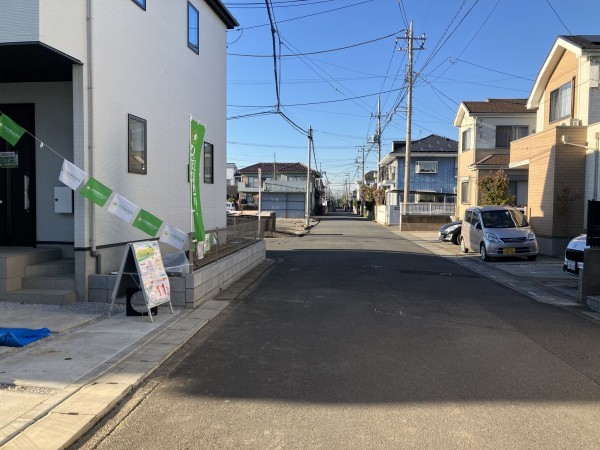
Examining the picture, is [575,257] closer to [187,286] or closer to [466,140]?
[187,286]

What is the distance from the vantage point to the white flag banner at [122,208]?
23.7 feet

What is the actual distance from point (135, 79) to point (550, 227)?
14.2 metres

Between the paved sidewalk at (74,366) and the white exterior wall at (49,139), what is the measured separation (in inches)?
84.1

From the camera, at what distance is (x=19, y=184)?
8.77 m

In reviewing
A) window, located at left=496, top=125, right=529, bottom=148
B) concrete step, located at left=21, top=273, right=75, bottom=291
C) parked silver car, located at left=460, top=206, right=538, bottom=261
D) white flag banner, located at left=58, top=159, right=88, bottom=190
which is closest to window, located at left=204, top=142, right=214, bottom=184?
concrete step, located at left=21, top=273, right=75, bottom=291

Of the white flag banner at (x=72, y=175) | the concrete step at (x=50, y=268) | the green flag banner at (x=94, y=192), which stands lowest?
the concrete step at (x=50, y=268)

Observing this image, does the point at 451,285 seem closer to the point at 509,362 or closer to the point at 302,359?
the point at 509,362

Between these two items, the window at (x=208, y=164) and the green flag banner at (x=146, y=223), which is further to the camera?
the window at (x=208, y=164)

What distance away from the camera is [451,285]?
1066cm

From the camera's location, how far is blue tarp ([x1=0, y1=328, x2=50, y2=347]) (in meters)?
5.33

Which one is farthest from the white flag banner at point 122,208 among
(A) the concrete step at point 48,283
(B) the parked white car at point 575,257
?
(B) the parked white car at point 575,257

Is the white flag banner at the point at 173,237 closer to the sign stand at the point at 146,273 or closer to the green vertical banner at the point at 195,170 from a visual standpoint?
the green vertical banner at the point at 195,170

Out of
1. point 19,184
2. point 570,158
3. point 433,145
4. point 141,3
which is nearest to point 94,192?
point 19,184

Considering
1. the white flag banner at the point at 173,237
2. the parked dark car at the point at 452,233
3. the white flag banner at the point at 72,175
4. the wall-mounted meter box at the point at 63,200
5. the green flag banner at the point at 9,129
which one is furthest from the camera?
the parked dark car at the point at 452,233
